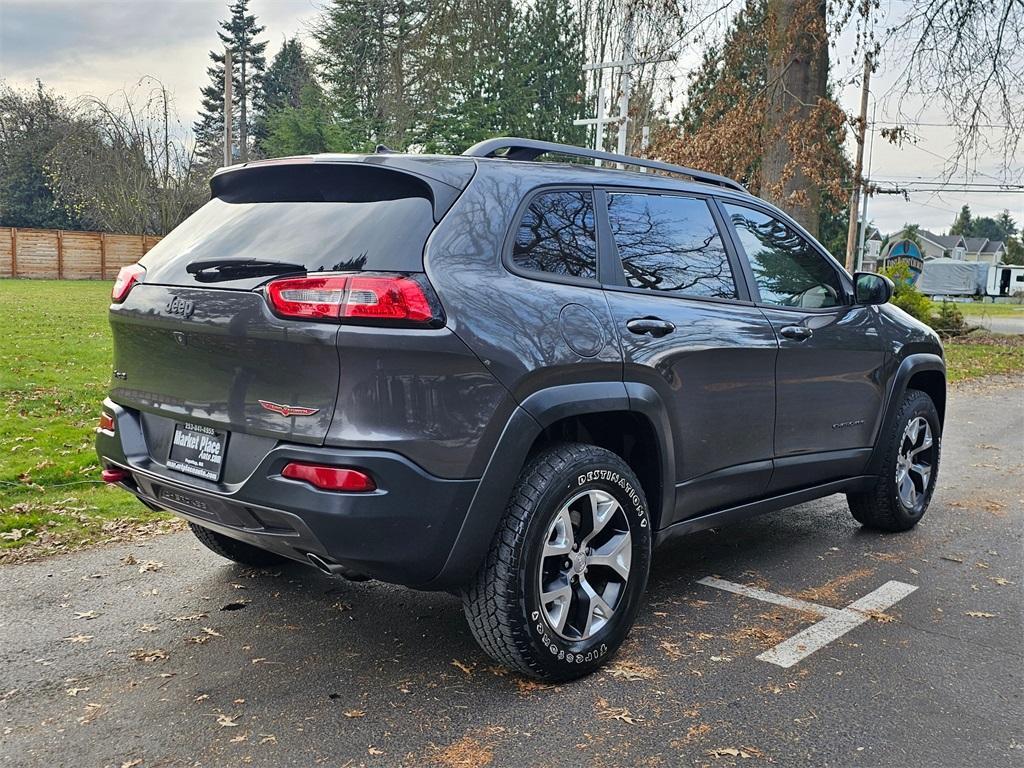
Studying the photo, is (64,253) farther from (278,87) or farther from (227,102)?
(278,87)

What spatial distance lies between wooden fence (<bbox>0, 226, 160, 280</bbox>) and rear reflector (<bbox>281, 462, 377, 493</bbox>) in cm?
3491

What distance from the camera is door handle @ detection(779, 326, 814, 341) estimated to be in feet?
14.8

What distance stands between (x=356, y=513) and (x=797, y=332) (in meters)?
2.50

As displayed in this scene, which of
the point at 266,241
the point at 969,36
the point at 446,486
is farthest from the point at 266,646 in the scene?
the point at 969,36

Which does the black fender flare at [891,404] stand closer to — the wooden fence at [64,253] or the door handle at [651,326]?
the door handle at [651,326]

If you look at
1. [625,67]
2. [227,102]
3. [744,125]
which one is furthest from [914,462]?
[227,102]

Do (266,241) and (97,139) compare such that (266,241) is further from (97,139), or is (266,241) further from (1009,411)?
(97,139)

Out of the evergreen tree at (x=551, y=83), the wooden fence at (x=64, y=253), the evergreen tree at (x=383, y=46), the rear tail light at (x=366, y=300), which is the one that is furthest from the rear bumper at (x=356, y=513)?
the wooden fence at (x=64, y=253)

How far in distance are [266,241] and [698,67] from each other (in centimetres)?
1187

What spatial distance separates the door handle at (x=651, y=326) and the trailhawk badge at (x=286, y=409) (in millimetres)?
1280

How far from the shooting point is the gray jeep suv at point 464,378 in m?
3.03

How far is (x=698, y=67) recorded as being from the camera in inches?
550

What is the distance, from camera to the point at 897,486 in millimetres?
5449

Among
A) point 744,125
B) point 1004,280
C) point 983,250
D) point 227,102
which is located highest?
point 227,102
